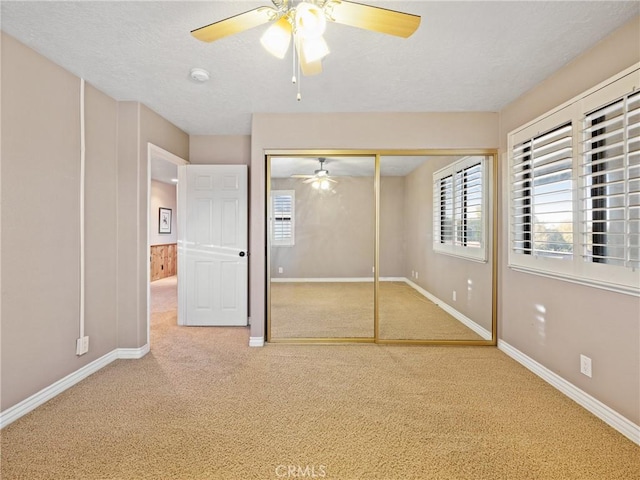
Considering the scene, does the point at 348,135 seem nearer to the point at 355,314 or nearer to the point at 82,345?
the point at 355,314

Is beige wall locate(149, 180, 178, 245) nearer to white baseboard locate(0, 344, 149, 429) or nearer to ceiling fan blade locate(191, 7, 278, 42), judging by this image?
white baseboard locate(0, 344, 149, 429)

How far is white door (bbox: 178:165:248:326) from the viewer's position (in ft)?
12.9

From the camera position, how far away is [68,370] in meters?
2.47

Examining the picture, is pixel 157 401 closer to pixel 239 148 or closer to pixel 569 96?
pixel 239 148

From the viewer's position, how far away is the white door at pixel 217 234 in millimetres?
3936

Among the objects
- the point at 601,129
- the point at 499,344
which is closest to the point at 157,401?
the point at 499,344

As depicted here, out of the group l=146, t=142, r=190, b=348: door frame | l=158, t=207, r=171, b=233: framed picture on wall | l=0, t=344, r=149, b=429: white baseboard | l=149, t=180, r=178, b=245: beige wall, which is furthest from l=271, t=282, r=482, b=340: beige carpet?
l=158, t=207, r=171, b=233: framed picture on wall

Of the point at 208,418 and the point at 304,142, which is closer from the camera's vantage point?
the point at 208,418

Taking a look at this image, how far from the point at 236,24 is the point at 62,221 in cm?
197

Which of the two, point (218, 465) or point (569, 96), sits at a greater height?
point (569, 96)

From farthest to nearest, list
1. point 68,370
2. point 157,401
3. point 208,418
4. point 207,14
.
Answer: point 68,370 < point 157,401 < point 208,418 < point 207,14

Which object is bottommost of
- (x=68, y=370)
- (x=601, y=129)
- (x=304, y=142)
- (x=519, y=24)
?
(x=68, y=370)

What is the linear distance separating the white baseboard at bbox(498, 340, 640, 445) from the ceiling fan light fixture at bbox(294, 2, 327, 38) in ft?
9.09

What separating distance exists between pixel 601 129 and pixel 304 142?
7.75 feet
